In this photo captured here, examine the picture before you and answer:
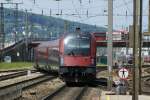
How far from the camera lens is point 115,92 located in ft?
91.0

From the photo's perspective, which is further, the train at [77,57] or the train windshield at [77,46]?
the train windshield at [77,46]

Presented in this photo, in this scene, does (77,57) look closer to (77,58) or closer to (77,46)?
(77,58)

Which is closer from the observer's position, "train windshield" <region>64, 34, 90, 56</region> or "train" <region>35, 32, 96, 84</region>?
"train" <region>35, 32, 96, 84</region>

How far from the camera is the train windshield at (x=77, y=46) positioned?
108 ft

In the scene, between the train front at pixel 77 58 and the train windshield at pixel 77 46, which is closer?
the train front at pixel 77 58

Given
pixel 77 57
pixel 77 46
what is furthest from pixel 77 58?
pixel 77 46

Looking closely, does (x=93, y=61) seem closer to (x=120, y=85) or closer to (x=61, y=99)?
(x=120, y=85)

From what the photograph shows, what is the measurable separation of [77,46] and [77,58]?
0.82m

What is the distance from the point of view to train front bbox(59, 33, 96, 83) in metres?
32.4

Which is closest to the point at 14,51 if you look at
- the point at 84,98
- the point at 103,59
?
the point at 103,59

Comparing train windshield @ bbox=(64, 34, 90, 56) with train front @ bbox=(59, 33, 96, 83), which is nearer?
train front @ bbox=(59, 33, 96, 83)

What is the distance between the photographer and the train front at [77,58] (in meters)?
32.4

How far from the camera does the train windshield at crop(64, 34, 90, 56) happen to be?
32844 mm

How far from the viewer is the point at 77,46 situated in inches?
1302
